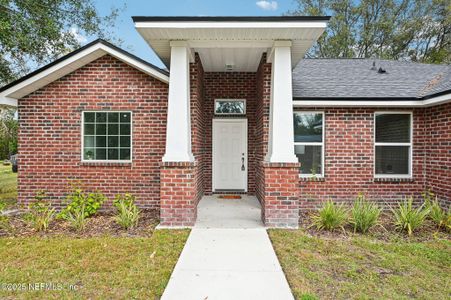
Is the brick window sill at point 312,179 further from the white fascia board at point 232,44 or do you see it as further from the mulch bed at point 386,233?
the white fascia board at point 232,44

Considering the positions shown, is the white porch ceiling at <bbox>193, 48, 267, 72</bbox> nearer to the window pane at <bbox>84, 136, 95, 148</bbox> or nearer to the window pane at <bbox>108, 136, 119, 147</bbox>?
the window pane at <bbox>108, 136, 119, 147</bbox>

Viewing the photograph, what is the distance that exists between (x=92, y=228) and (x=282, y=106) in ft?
14.7

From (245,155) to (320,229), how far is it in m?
3.60

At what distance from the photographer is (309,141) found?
721cm

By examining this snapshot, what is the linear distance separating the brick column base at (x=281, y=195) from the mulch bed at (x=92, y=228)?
236 centimetres

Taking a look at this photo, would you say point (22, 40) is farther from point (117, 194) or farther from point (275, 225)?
point (275, 225)

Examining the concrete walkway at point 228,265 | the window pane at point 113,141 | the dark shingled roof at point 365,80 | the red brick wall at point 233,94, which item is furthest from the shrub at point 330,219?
the window pane at point 113,141

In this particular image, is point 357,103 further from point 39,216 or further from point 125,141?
point 39,216

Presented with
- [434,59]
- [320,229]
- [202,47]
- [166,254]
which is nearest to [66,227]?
[166,254]

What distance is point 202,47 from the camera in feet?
19.4

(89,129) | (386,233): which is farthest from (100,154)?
(386,233)

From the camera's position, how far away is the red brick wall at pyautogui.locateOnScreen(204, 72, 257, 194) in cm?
836

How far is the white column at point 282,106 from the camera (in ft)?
18.1

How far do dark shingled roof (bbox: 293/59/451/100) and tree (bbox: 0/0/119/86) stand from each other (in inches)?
333
